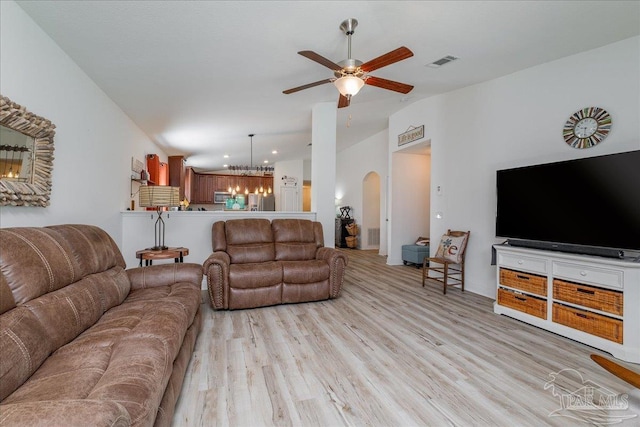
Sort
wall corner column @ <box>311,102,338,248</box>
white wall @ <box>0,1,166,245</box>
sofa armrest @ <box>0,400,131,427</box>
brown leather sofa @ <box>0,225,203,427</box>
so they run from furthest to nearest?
wall corner column @ <box>311,102,338,248</box> → white wall @ <box>0,1,166,245</box> → brown leather sofa @ <box>0,225,203,427</box> → sofa armrest @ <box>0,400,131,427</box>

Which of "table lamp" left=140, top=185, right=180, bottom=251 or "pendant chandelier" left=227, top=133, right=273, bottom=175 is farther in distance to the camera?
"pendant chandelier" left=227, top=133, right=273, bottom=175

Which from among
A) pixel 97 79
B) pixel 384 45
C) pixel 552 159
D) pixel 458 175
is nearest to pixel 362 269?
pixel 458 175

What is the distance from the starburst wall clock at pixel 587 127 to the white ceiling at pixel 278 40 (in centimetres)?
66

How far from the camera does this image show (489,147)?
397cm

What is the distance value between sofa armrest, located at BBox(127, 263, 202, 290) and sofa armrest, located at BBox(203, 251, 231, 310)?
47cm

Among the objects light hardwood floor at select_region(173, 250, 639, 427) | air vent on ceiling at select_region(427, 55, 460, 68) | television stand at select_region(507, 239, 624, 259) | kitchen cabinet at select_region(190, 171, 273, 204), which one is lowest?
light hardwood floor at select_region(173, 250, 639, 427)

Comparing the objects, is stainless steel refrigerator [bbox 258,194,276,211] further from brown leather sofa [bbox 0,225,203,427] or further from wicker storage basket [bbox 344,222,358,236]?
brown leather sofa [bbox 0,225,203,427]

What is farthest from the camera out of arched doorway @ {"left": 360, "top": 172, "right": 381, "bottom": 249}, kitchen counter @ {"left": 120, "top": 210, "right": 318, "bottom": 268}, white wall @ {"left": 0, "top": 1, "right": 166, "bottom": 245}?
arched doorway @ {"left": 360, "top": 172, "right": 381, "bottom": 249}

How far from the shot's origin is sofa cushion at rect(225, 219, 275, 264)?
Answer: 3.69 metres

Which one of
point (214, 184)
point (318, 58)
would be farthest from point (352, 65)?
point (214, 184)

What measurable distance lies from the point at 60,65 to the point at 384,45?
296cm

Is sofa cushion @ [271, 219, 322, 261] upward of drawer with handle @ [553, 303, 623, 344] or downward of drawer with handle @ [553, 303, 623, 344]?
upward

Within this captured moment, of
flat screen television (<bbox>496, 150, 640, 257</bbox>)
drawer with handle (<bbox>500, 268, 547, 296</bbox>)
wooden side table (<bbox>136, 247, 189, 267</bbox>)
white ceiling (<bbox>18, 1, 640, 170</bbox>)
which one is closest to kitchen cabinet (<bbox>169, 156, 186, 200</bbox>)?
white ceiling (<bbox>18, 1, 640, 170</bbox>)

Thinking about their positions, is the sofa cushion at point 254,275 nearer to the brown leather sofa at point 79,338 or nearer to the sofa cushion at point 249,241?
the sofa cushion at point 249,241
